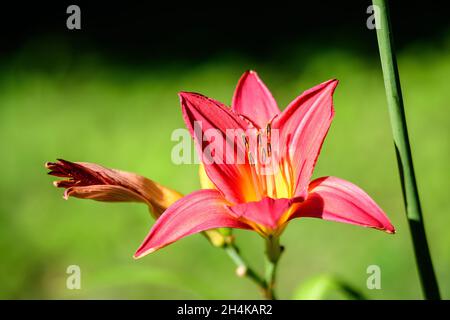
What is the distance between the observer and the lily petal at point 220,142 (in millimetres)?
626

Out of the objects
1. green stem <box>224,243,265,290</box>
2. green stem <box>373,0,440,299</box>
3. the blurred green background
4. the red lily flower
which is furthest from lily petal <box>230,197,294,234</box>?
the blurred green background

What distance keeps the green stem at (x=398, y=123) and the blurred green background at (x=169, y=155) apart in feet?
2.36

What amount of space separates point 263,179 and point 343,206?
0.53 feet

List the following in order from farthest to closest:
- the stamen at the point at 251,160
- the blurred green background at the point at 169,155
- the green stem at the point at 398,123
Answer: the blurred green background at the point at 169,155, the stamen at the point at 251,160, the green stem at the point at 398,123

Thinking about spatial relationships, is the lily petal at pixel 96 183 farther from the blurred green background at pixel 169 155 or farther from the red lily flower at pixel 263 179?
the blurred green background at pixel 169 155

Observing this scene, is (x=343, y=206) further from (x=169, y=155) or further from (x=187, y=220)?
(x=169, y=155)

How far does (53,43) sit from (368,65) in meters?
1.38

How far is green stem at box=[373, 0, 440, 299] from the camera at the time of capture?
54 centimetres

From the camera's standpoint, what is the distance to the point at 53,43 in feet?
8.70

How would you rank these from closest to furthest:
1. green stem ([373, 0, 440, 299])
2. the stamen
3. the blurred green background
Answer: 1. green stem ([373, 0, 440, 299])
2. the stamen
3. the blurred green background

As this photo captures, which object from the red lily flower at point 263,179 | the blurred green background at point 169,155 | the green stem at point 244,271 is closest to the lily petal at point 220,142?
the red lily flower at point 263,179

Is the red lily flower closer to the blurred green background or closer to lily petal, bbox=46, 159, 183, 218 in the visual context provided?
lily petal, bbox=46, 159, 183, 218

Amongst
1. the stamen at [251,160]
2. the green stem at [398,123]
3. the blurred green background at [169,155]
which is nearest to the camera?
the green stem at [398,123]

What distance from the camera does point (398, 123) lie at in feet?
1.79
